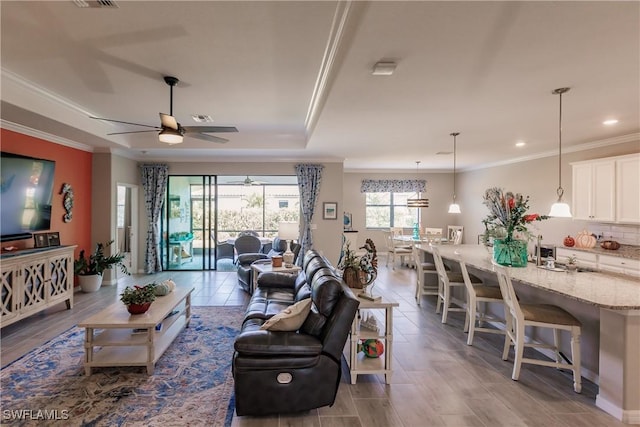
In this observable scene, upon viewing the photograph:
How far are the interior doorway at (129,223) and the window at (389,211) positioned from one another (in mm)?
6223

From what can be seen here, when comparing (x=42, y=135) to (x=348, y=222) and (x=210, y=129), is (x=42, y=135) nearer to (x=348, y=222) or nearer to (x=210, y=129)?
(x=210, y=129)

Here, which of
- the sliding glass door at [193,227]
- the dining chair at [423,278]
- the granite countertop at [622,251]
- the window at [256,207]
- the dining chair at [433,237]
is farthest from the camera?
the window at [256,207]

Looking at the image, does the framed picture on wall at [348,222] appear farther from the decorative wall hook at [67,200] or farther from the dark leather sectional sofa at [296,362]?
the dark leather sectional sofa at [296,362]

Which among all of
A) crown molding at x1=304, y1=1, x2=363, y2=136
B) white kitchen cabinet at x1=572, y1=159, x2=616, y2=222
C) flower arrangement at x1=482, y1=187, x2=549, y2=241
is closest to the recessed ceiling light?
crown molding at x1=304, y1=1, x2=363, y2=136

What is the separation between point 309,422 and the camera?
2244mm

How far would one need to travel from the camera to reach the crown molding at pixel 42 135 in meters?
4.25

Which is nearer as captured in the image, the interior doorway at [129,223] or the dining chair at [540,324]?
the dining chair at [540,324]

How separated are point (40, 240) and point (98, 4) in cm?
402

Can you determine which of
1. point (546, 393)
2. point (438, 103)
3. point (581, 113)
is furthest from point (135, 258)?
point (581, 113)

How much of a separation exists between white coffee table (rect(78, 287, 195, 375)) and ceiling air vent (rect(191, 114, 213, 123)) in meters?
2.62

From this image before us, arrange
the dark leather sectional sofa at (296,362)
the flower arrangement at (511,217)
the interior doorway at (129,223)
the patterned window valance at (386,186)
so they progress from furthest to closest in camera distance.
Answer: the patterned window valance at (386,186) < the interior doorway at (129,223) < the flower arrangement at (511,217) < the dark leather sectional sofa at (296,362)

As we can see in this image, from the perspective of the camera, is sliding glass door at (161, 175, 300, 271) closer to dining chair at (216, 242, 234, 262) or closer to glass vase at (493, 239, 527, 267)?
dining chair at (216, 242, 234, 262)

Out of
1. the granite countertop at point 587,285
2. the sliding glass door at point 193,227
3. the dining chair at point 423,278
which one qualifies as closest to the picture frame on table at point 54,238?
the sliding glass door at point 193,227

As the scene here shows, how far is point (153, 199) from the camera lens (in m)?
7.15
